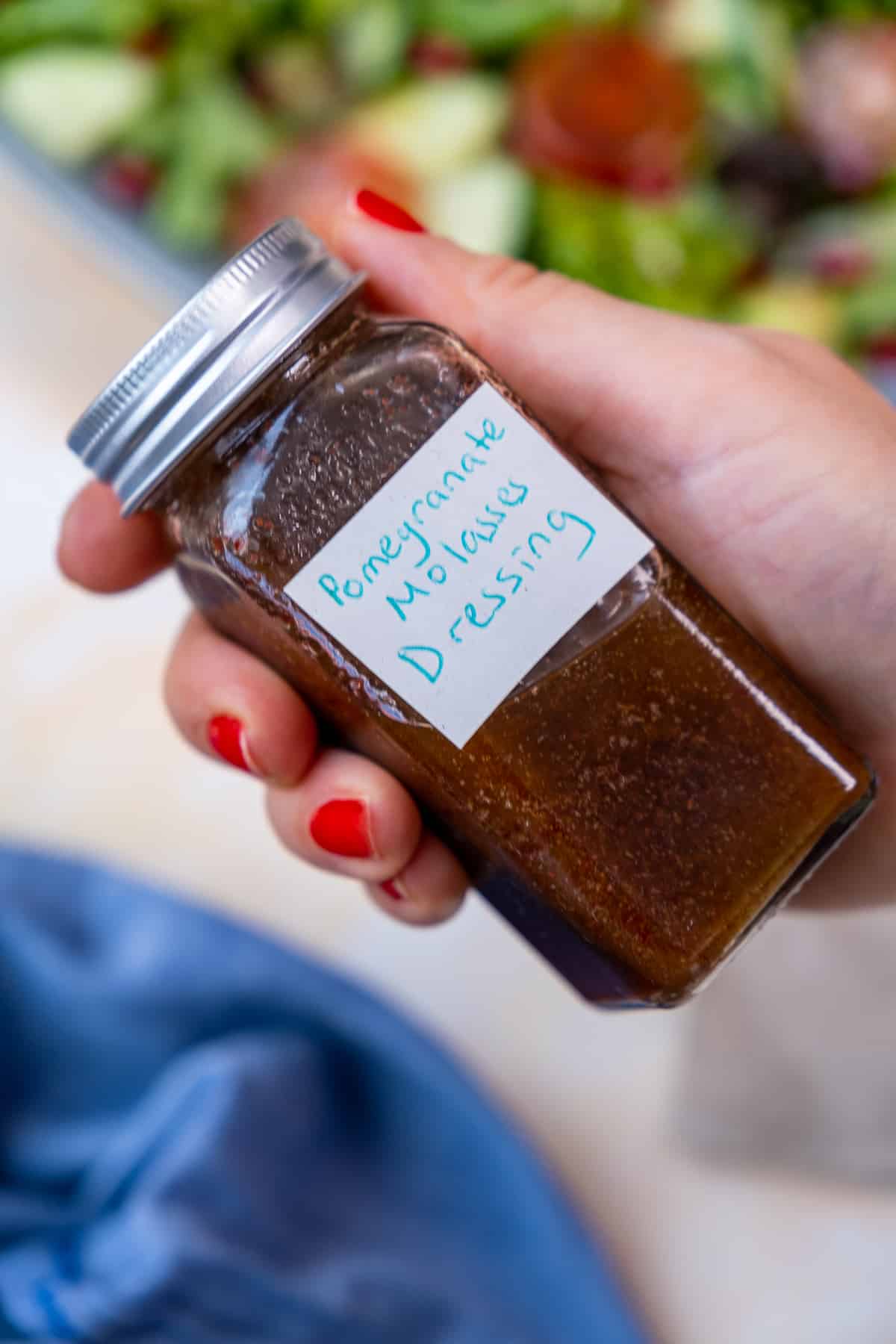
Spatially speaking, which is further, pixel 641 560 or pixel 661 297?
pixel 661 297

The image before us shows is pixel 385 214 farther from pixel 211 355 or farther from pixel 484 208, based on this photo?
pixel 484 208

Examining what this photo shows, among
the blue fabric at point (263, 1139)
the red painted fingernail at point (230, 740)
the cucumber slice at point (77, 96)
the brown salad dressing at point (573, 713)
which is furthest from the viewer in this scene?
the cucumber slice at point (77, 96)

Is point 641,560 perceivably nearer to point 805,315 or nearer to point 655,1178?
point 655,1178

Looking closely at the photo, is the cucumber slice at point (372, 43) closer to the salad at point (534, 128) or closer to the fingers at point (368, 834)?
the salad at point (534, 128)

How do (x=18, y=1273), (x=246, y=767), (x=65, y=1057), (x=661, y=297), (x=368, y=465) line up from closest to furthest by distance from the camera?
(x=368, y=465) → (x=246, y=767) → (x=18, y=1273) → (x=65, y=1057) → (x=661, y=297)

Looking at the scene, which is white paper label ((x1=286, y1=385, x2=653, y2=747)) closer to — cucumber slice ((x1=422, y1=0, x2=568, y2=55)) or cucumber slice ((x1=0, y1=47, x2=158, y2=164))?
cucumber slice ((x1=0, y1=47, x2=158, y2=164))

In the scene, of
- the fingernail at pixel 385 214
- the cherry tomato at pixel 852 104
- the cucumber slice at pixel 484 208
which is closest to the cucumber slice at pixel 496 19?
the cucumber slice at pixel 484 208

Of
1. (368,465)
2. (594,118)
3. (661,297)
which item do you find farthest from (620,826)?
(594,118)
